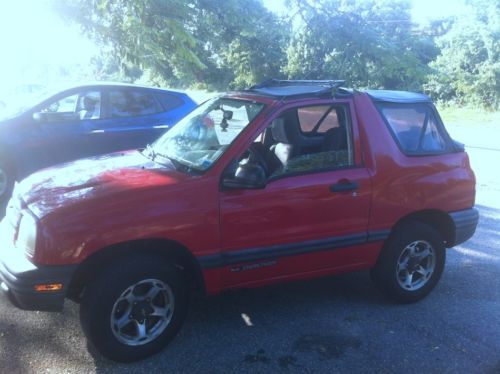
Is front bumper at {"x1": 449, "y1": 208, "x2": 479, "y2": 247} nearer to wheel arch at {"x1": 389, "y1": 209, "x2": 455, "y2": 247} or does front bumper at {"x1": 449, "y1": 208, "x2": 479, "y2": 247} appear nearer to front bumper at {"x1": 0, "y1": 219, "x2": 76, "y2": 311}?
wheel arch at {"x1": 389, "y1": 209, "x2": 455, "y2": 247}

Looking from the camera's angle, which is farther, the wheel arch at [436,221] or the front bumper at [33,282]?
the wheel arch at [436,221]

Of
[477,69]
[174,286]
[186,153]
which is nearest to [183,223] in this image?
[174,286]

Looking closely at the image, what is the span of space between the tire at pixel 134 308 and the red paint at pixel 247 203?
0.20m

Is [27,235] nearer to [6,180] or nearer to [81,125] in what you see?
[6,180]

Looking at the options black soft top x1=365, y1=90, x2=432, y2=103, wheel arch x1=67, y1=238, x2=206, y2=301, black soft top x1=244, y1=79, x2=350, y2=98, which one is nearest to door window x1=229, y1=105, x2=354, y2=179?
black soft top x1=244, y1=79, x2=350, y2=98

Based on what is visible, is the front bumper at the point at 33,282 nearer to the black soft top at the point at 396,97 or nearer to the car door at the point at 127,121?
the black soft top at the point at 396,97

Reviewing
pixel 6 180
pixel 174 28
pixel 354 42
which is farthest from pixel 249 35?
pixel 6 180

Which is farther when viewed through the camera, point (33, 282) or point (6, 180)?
point (6, 180)

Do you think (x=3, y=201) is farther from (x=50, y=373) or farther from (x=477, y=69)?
A: (x=477, y=69)

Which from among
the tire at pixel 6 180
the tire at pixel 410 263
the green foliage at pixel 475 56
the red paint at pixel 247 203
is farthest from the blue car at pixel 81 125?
the green foliage at pixel 475 56

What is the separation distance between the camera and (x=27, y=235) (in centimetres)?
299

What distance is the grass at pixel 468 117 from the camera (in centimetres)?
2178

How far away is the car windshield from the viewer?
11.7ft

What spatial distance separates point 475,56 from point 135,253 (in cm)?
2714
